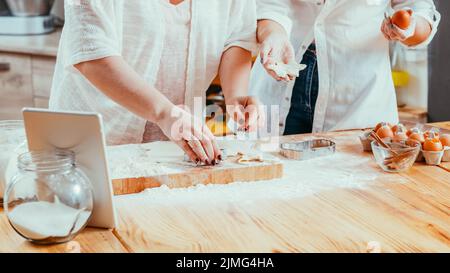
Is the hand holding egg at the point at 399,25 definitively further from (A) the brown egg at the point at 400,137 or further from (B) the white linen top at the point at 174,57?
(B) the white linen top at the point at 174,57

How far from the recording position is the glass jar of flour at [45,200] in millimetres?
996

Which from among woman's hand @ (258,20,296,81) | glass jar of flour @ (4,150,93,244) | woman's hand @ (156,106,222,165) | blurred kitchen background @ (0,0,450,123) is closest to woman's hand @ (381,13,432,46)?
woman's hand @ (258,20,296,81)

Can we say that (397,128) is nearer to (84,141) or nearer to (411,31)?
(411,31)

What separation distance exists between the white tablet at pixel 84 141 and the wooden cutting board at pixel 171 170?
0.17 m

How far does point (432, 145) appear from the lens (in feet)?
4.89

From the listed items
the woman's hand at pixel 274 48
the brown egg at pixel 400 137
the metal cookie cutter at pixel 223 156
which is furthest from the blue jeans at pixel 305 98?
the metal cookie cutter at pixel 223 156

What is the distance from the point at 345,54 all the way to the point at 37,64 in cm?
168

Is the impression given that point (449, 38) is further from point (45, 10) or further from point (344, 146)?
point (45, 10)

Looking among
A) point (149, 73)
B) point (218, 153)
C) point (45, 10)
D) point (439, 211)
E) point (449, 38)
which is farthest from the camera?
point (45, 10)

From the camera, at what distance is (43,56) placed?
304cm

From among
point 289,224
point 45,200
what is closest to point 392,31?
point 289,224

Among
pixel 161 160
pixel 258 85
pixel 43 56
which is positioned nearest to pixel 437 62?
pixel 258 85

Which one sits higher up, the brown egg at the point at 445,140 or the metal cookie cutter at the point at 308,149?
the brown egg at the point at 445,140

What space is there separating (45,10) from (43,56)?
1.32 feet
